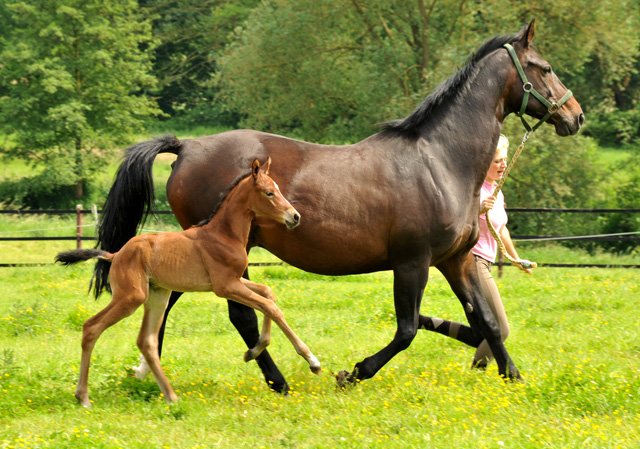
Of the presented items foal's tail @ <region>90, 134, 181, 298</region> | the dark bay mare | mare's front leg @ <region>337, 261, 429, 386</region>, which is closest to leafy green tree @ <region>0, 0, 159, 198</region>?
foal's tail @ <region>90, 134, 181, 298</region>

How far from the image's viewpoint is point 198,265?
5023 millimetres

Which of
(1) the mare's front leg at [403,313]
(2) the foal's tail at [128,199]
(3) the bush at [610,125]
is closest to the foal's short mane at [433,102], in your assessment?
(1) the mare's front leg at [403,313]

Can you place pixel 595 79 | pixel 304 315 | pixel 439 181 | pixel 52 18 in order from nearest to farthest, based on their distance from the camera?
pixel 439 181, pixel 304 315, pixel 52 18, pixel 595 79

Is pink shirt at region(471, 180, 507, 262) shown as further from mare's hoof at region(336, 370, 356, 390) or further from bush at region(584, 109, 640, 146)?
bush at region(584, 109, 640, 146)

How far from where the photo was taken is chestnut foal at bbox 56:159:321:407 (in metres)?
4.90

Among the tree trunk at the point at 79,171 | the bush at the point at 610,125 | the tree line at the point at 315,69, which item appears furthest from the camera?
the bush at the point at 610,125

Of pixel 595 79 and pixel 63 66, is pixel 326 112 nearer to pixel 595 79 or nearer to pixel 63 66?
pixel 63 66

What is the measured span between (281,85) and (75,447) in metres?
19.1

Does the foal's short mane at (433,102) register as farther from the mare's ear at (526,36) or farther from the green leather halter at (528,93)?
the green leather halter at (528,93)

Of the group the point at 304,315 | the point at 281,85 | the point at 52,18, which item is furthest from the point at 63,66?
the point at 304,315

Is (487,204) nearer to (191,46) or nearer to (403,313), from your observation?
(403,313)

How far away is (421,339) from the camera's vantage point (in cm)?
732

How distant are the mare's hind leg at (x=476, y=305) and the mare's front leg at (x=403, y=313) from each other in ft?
1.71

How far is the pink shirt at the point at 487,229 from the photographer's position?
6.02 meters
